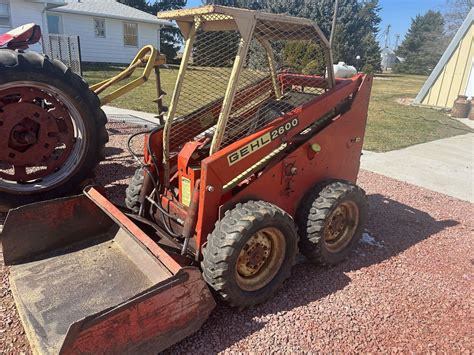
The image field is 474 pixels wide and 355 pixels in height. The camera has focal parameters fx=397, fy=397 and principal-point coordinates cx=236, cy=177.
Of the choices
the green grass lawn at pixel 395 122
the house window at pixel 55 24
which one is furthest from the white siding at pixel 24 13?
the green grass lawn at pixel 395 122

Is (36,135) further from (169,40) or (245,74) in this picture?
(169,40)

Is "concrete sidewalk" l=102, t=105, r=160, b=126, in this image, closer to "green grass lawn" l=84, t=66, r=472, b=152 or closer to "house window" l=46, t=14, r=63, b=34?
"green grass lawn" l=84, t=66, r=472, b=152

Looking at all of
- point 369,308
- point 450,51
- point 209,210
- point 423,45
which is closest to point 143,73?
point 209,210

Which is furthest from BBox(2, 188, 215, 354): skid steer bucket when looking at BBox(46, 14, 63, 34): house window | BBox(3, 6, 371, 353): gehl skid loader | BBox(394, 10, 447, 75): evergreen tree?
BBox(394, 10, 447, 75): evergreen tree

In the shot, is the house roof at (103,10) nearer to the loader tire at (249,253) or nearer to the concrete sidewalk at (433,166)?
the concrete sidewalk at (433,166)

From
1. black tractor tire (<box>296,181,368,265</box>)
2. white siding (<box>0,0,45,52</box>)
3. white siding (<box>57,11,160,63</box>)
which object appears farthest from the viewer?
white siding (<box>57,11,160,63</box>)

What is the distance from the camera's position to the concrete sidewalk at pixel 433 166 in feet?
21.2

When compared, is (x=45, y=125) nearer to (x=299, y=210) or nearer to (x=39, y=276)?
(x=39, y=276)

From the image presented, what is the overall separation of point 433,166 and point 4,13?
18131mm

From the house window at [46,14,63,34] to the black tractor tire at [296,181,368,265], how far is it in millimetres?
23724

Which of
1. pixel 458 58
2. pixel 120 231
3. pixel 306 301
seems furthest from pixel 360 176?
pixel 458 58

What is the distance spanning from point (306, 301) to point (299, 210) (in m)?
0.77

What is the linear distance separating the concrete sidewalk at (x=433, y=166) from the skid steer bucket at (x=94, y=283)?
16.3ft

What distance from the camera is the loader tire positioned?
8.91 feet
